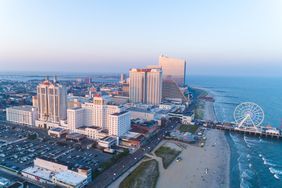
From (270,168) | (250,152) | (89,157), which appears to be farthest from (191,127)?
(89,157)

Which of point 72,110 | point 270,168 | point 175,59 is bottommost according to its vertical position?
point 270,168

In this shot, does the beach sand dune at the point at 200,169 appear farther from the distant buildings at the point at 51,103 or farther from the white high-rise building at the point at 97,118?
the distant buildings at the point at 51,103

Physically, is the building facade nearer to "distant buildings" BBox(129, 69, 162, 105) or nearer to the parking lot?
the parking lot

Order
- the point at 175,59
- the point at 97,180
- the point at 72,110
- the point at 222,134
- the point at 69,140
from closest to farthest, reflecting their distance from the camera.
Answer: the point at 97,180
the point at 69,140
the point at 72,110
the point at 222,134
the point at 175,59

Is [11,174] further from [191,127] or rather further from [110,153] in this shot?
[191,127]

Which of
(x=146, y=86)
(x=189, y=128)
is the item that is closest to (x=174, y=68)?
(x=146, y=86)

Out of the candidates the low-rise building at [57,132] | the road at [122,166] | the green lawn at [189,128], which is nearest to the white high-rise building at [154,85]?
the green lawn at [189,128]

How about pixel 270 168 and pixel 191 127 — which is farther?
pixel 191 127
